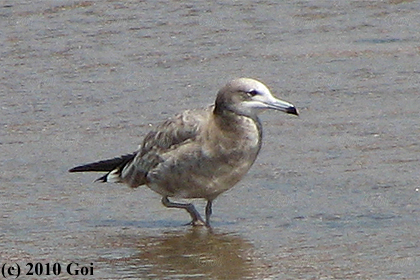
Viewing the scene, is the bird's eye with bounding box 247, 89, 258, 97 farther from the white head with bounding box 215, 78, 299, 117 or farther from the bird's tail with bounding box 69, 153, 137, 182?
the bird's tail with bounding box 69, 153, 137, 182

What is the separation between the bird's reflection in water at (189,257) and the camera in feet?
19.6

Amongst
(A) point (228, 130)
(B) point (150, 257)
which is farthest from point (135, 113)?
(B) point (150, 257)

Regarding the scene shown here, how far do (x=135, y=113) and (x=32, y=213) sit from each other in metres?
1.97

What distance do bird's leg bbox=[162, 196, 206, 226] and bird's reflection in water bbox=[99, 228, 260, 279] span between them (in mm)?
90

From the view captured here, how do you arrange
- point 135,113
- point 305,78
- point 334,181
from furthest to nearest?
point 305,78
point 135,113
point 334,181

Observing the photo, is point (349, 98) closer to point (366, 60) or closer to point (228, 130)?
point (366, 60)

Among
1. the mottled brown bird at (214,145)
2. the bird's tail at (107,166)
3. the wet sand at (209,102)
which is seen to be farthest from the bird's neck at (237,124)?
the bird's tail at (107,166)

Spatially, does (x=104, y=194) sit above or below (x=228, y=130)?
below

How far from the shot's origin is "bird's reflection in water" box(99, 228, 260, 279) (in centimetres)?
597

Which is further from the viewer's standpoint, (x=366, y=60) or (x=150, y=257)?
(x=366, y=60)

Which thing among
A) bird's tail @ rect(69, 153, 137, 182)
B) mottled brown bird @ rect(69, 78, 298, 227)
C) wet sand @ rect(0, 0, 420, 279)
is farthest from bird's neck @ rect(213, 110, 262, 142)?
bird's tail @ rect(69, 153, 137, 182)

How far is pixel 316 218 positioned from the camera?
6.76 metres

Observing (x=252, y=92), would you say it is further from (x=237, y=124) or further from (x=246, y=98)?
(x=237, y=124)

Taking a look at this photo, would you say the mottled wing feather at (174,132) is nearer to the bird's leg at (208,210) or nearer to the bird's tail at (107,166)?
the bird's tail at (107,166)
